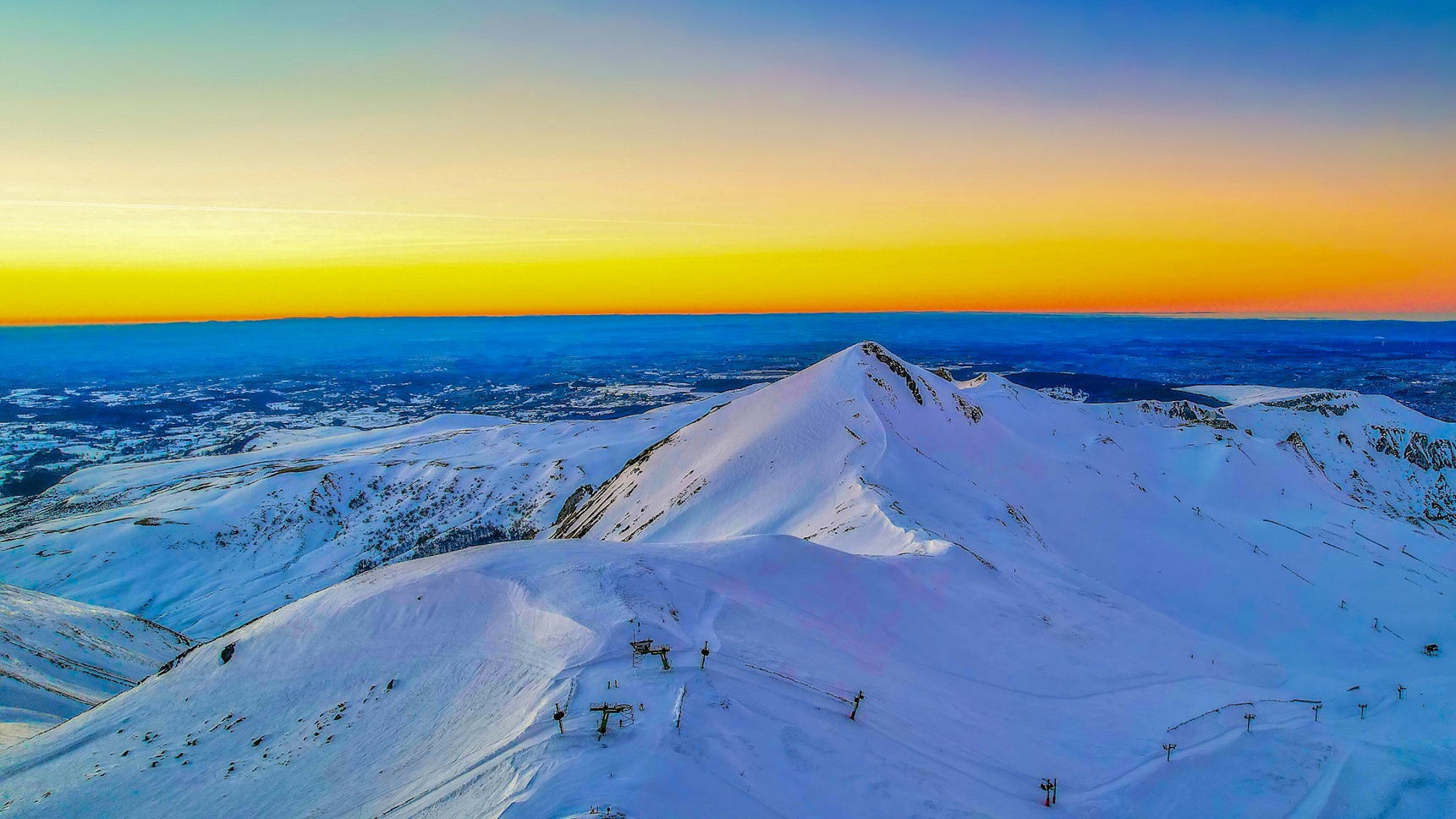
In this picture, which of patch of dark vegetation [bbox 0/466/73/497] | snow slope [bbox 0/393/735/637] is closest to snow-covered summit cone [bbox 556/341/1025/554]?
snow slope [bbox 0/393/735/637]

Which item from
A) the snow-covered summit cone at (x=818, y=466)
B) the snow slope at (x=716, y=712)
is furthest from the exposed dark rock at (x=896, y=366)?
the snow slope at (x=716, y=712)

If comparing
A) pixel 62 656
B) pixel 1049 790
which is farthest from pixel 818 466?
pixel 62 656

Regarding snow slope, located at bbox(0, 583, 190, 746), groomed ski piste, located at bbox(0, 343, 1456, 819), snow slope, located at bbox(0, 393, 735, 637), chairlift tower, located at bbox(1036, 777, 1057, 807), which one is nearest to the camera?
groomed ski piste, located at bbox(0, 343, 1456, 819)

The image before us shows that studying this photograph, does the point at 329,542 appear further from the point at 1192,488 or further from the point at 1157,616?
the point at 1192,488

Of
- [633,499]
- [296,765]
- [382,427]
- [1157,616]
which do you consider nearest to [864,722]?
[296,765]

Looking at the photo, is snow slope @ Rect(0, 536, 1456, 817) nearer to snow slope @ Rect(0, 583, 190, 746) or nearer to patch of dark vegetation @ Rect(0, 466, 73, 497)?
snow slope @ Rect(0, 583, 190, 746)

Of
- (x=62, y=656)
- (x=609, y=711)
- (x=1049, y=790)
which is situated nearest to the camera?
(x=609, y=711)

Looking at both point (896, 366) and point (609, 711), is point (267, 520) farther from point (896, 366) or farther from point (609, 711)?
point (609, 711)
